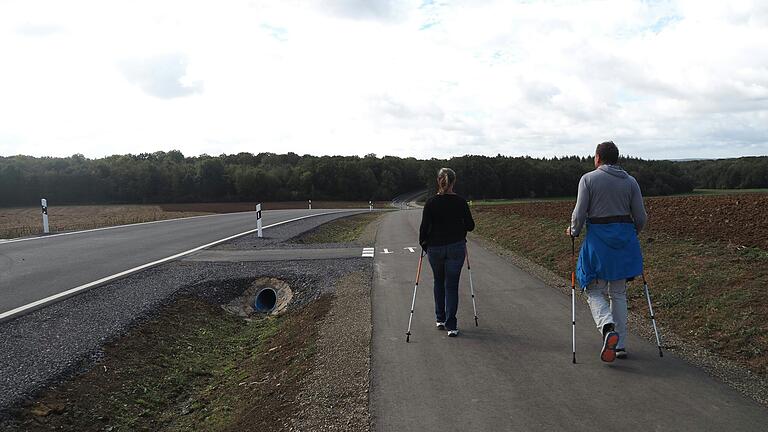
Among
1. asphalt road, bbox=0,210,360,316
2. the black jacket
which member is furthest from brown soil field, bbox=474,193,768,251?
asphalt road, bbox=0,210,360,316

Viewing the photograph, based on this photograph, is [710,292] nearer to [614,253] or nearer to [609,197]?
[614,253]

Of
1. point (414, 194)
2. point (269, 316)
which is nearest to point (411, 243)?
point (269, 316)

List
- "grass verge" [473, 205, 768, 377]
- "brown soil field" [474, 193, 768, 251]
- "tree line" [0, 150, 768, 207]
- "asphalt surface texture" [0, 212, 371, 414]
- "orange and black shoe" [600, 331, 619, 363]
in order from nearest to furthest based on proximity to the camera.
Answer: "orange and black shoe" [600, 331, 619, 363]
"grass verge" [473, 205, 768, 377]
"asphalt surface texture" [0, 212, 371, 414]
"brown soil field" [474, 193, 768, 251]
"tree line" [0, 150, 768, 207]

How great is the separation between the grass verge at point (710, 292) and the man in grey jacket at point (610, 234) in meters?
1.32

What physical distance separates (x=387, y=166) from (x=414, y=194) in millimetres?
9146

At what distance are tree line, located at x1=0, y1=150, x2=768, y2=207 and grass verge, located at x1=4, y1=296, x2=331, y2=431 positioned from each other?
55.7 metres

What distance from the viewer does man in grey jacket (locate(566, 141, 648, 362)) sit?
5.34 metres

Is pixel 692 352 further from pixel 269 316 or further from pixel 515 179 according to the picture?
pixel 515 179

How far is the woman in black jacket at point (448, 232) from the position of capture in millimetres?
6430

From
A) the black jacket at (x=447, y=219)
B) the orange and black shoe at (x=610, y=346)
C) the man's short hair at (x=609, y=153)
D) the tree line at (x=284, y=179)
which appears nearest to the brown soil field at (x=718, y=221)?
the man's short hair at (x=609, y=153)

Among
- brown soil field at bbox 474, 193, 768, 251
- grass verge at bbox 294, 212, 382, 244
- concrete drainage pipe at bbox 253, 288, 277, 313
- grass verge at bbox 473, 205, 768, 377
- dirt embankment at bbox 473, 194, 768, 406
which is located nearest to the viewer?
dirt embankment at bbox 473, 194, 768, 406

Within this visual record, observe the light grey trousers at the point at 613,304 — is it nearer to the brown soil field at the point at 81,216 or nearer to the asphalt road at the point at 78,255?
the asphalt road at the point at 78,255

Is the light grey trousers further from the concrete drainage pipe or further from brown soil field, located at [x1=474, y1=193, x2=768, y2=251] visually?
the concrete drainage pipe

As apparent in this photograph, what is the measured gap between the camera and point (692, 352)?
5648mm
